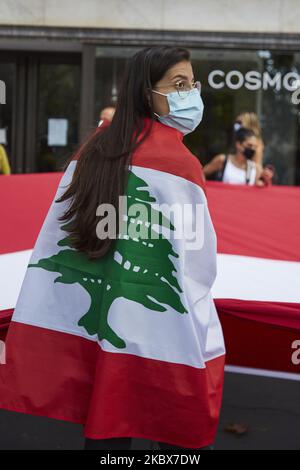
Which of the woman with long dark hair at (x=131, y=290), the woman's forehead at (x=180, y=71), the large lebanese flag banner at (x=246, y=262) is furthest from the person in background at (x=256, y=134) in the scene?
the woman with long dark hair at (x=131, y=290)

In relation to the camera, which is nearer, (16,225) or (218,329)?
(218,329)

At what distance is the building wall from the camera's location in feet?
27.7

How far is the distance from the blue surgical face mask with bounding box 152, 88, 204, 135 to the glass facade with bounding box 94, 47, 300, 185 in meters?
6.23

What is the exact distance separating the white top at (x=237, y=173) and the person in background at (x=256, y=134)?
0.09 metres

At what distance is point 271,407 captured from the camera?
454 cm

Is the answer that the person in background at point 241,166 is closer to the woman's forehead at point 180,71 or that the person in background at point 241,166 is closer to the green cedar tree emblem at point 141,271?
the woman's forehead at point 180,71

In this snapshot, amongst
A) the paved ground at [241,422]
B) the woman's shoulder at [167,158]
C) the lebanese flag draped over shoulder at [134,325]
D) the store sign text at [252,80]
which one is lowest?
the paved ground at [241,422]

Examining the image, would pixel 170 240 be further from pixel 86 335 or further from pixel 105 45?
pixel 105 45

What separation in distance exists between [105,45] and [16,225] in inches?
200

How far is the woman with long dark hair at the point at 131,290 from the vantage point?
7.70ft

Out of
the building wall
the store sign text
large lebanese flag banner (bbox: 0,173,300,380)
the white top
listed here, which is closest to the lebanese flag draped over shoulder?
large lebanese flag banner (bbox: 0,173,300,380)

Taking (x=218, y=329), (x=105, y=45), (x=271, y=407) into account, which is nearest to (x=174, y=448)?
(x=218, y=329)

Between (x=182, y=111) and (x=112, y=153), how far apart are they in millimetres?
280

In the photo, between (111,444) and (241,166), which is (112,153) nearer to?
(111,444)
